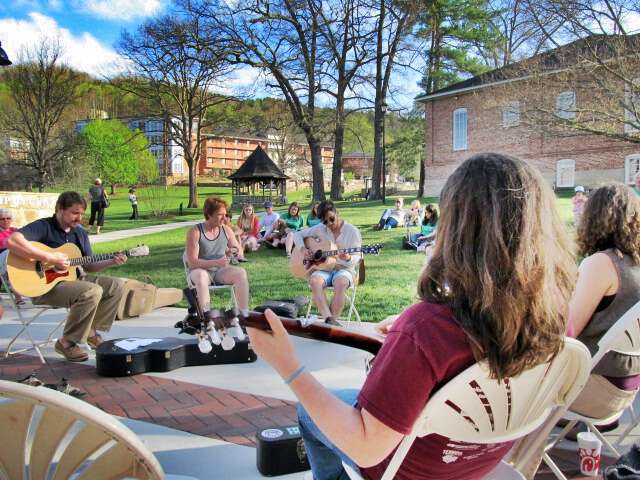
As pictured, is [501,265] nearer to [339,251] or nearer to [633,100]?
[339,251]

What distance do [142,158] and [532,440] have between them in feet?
205

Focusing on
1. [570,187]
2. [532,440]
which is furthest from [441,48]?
[532,440]

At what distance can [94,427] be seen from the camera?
4.18 ft

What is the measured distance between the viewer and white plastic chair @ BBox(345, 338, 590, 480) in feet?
4.16

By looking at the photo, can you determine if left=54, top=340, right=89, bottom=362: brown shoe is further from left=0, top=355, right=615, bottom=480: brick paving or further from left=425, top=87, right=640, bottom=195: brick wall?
left=425, top=87, right=640, bottom=195: brick wall

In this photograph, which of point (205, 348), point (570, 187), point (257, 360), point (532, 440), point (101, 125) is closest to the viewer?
point (205, 348)

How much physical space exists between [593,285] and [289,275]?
6961 mm

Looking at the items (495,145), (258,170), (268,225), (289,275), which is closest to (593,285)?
(289,275)

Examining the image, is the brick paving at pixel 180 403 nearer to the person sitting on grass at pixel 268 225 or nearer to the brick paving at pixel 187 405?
the brick paving at pixel 187 405

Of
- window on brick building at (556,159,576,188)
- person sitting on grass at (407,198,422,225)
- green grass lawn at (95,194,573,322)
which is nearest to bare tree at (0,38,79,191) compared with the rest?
green grass lawn at (95,194,573,322)

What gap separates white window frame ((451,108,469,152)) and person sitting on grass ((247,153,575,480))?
100ft

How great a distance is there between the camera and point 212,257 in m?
5.88

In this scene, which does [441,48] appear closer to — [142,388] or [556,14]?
[556,14]

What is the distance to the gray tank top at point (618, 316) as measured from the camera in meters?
2.49
